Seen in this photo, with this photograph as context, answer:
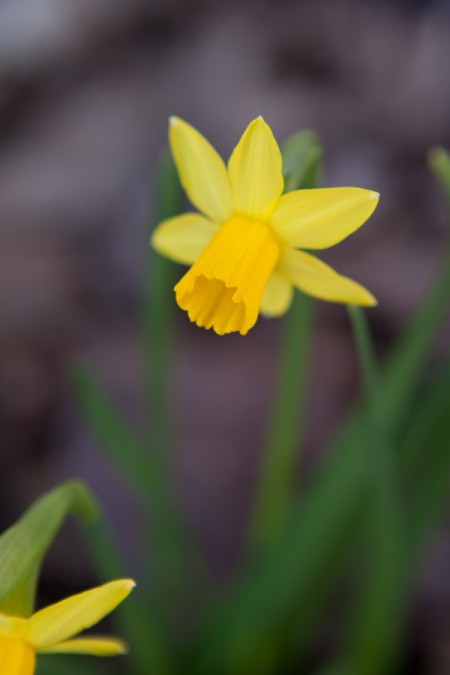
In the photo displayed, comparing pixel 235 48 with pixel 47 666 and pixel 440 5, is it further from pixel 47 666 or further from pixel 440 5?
pixel 47 666

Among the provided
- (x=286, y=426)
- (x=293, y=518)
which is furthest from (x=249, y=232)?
(x=293, y=518)

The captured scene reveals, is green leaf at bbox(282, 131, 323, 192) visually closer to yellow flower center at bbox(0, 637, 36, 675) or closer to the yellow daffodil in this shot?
the yellow daffodil

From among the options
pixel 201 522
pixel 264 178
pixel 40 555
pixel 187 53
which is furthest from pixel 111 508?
pixel 187 53

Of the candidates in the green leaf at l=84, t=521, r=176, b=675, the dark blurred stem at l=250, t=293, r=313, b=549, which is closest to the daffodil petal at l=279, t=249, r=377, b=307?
the dark blurred stem at l=250, t=293, r=313, b=549

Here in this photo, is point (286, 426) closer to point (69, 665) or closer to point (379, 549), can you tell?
point (379, 549)

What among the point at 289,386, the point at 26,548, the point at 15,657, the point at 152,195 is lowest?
the point at 15,657

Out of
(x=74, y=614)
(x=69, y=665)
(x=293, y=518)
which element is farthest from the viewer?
(x=69, y=665)
